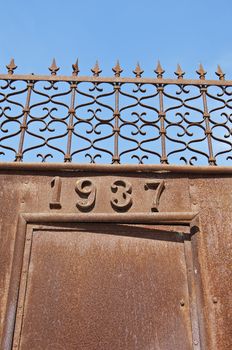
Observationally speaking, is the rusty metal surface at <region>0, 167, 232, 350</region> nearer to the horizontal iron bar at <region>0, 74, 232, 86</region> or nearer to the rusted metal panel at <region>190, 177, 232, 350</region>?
the rusted metal panel at <region>190, 177, 232, 350</region>

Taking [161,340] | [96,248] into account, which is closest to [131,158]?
[96,248]

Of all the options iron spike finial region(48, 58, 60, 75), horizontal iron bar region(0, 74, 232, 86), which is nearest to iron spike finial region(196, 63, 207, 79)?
horizontal iron bar region(0, 74, 232, 86)

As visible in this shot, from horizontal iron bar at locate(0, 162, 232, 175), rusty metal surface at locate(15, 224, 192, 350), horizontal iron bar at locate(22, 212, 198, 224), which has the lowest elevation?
rusty metal surface at locate(15, 224, 192, 350)

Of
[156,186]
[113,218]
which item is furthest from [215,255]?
[113,218]

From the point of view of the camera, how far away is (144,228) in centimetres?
376

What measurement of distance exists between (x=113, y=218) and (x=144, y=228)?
0.87 feet

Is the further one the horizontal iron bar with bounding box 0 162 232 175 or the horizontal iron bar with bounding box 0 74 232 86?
the horizontal iron bar with bounding box 0 74 232 86

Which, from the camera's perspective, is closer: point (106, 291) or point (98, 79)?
point (106, 291)

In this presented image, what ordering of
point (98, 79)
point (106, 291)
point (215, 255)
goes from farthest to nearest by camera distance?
point (98, 79) → point (215, 255) → point (106, 291)

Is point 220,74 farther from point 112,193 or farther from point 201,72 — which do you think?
point 112,193

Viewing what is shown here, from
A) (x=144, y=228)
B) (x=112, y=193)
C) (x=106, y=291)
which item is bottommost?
(x=106, y=291)

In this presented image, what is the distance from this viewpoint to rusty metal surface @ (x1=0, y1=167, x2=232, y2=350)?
3424 millimetres

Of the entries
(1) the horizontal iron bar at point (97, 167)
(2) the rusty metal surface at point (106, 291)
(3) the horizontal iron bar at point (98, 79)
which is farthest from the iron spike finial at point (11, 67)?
(2) the rusty metal surface at point (106, 291)

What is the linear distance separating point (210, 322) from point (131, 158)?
4.97ft
